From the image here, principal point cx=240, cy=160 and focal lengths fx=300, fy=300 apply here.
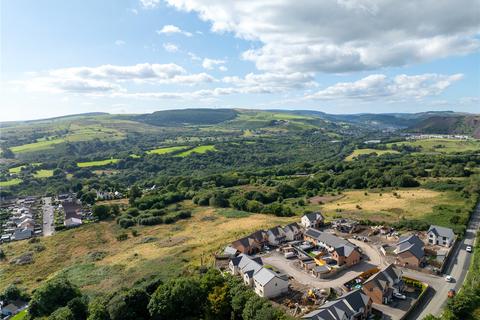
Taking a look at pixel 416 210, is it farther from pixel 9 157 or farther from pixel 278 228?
pixel 9 157

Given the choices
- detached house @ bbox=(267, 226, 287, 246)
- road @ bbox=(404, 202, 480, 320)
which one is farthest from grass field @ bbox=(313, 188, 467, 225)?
detached house @ bbox=(267, 226, 287, 246)

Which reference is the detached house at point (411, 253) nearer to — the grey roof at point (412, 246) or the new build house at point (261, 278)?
the grey roof at point (412, 246)

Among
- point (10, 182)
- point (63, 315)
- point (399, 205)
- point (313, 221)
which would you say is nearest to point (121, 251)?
point (63, 315)

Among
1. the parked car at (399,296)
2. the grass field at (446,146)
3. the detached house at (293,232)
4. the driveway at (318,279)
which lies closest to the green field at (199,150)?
the grass field at (446,146)

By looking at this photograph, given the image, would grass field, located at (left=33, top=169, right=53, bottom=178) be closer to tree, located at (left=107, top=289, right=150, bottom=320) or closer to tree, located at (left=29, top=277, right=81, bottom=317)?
tree, located at (left=29, top=277, right=81, bottom=317)

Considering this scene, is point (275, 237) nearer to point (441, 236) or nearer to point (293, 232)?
point (293, 232)
